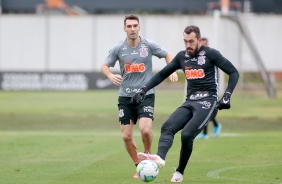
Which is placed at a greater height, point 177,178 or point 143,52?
point 143,52

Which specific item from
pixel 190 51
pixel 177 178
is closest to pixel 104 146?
pixel 177 178

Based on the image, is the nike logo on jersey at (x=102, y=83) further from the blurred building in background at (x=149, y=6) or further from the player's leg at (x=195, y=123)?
the player's leg at (x=195, y=123)

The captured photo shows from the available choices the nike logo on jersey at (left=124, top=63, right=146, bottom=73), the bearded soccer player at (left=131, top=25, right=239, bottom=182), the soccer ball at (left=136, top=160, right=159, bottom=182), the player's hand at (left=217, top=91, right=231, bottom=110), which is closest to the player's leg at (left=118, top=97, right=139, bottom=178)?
the nike logo on jersey at (left=124, top=63, right=146, bottom=73)

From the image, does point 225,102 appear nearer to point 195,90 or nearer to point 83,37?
point 195,90

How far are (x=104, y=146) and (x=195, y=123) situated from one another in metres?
7.59

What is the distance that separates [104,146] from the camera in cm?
2034

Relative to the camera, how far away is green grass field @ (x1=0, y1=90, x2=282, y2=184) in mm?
14180

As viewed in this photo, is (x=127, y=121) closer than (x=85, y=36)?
Yes

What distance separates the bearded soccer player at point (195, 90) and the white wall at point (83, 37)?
3698cm

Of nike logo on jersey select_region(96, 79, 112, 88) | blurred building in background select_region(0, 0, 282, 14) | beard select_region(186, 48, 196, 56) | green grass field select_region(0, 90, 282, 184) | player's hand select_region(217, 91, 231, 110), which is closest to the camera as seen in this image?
player's hand select_region(217, 91, 231, 110)

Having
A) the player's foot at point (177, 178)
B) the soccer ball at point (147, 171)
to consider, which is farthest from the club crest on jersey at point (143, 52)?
the soccer ball at point (147, 171)

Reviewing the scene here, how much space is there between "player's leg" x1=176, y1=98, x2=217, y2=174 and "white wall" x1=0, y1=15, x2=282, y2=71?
3705cm

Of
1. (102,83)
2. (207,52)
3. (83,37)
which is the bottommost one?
(102,83)

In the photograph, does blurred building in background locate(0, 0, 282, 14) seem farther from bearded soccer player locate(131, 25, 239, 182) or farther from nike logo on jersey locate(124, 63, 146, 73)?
bearded soccer player locate(131, 25, 239, 182)
